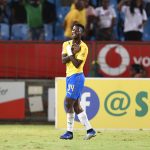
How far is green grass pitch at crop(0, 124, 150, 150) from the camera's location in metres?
10.1

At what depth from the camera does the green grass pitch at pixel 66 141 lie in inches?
398

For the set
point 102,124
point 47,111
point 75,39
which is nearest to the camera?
point 75,39

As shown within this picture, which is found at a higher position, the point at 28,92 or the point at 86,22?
the point at 86,22

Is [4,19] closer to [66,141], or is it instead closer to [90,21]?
[90,21]

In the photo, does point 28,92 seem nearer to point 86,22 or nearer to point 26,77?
point 26,77

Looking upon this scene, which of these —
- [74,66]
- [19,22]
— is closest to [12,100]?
[19,22]

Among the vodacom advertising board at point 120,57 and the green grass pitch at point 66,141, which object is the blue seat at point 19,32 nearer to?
the vodacom advertising board at point 120,57

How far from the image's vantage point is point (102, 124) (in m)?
13.9

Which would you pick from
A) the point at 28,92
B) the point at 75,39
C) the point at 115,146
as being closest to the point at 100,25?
the point at 28,92

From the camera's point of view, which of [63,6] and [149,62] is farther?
[63,6]

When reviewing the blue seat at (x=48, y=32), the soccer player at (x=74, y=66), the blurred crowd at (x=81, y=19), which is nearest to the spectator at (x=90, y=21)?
the blurred crowd at (x=81, y=19)

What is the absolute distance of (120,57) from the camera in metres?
16.3

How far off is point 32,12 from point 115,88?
4117 mm

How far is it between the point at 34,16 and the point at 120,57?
2.68 meters
